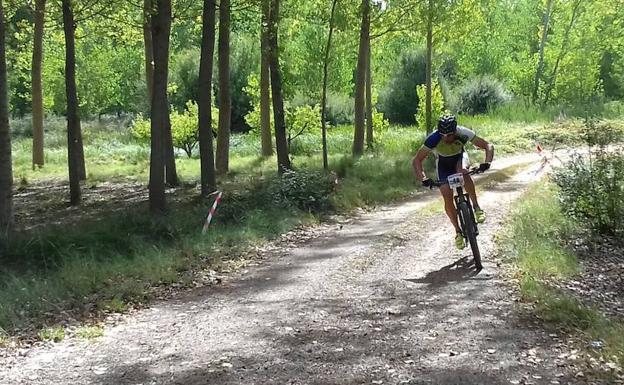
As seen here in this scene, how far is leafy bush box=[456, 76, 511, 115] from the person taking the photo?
4231cm

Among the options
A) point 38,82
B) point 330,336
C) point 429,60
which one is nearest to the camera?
point 330,336

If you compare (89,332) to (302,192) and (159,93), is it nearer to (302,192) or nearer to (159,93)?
(159,93)

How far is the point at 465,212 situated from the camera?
875 cm

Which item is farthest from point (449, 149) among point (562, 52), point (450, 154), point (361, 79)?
point (562, 52)

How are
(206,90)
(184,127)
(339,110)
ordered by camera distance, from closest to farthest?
(206,90)
(184,127)
(339,110)

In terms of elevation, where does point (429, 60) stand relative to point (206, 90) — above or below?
above

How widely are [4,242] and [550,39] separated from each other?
45.0 metres

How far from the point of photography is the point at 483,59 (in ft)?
171

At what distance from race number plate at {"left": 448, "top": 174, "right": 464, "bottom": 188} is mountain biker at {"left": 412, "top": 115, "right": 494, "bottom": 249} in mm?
246

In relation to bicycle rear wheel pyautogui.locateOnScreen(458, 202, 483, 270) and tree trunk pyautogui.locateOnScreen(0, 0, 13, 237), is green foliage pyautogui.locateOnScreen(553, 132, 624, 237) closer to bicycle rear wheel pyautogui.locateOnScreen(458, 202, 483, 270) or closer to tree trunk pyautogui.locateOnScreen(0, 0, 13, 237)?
bicycle rear wheel pyautogui.locateOnScreen(458, 202, 483, 270)

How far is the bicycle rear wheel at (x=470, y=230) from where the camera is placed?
28.1 feet

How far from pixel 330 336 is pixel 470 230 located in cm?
341

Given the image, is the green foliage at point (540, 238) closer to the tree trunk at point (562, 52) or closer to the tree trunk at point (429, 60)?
the tree trunk at point (429, 60)

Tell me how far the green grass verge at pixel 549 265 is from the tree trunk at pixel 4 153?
26.8 feet
